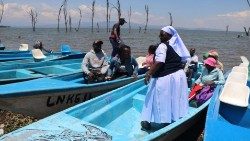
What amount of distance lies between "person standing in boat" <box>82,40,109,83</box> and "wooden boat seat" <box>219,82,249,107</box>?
12.9ft

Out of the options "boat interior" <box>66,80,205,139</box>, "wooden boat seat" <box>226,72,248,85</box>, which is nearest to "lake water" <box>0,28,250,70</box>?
"wooden boat seat" <box>226,72,248,85</box>

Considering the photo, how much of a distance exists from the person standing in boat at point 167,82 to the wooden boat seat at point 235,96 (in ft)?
2.42

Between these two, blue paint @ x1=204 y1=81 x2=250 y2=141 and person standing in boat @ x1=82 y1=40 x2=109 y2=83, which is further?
person standing in boat @ x1=82 y1=40 x2=109 y2=83

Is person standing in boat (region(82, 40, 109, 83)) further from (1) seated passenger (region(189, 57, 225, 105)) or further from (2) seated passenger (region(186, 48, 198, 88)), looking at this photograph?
(1) seated passenger (region(189, 57, 225, 105))

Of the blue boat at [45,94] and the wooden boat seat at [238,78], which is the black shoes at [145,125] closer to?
the wooden boat seat at [238,78]

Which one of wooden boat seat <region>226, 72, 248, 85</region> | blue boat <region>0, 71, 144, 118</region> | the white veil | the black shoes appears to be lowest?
the black shoes

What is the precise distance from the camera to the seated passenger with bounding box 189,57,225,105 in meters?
7.05

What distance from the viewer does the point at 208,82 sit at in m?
7.14

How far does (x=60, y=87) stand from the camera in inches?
287

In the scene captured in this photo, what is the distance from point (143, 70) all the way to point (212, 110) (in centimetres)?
517

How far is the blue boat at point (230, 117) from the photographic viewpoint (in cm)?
434

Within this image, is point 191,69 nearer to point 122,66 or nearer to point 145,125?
point 122,66

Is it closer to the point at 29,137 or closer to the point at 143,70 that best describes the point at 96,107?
the point at 29,137

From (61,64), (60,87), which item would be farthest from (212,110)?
(61,64)
